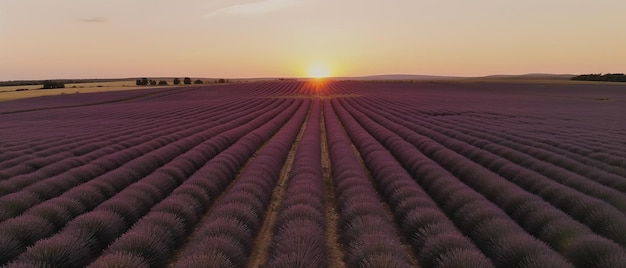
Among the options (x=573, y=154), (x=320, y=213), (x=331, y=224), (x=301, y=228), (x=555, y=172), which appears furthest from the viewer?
(x=573, y=154)

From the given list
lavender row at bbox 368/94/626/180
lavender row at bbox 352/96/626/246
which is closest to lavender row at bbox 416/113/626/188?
lavender row at bbox 368/94/626/180

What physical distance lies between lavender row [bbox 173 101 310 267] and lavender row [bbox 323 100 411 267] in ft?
4.18

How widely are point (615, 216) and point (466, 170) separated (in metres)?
3.60

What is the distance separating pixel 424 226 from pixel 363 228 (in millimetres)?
837

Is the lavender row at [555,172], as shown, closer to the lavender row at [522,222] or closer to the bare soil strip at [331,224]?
the lavender row at [522,222]

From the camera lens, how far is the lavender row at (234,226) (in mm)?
4106

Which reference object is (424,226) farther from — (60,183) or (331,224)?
(60,183)

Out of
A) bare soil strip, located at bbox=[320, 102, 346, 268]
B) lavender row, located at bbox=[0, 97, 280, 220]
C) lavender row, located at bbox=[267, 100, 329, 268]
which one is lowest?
bare soil strip, located at bbox=[320, 102, 346, 268]

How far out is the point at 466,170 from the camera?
8.67 meters

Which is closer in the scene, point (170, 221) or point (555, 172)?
point (170, 221)

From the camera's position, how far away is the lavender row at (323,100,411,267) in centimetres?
409

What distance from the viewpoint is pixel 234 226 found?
16.7ft

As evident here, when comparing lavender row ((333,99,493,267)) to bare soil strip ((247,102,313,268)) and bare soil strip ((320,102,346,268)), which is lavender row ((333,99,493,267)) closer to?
bare soil strip ((320,102,346,268))

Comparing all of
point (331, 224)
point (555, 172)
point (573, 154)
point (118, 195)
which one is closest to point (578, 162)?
point (573, 154)
